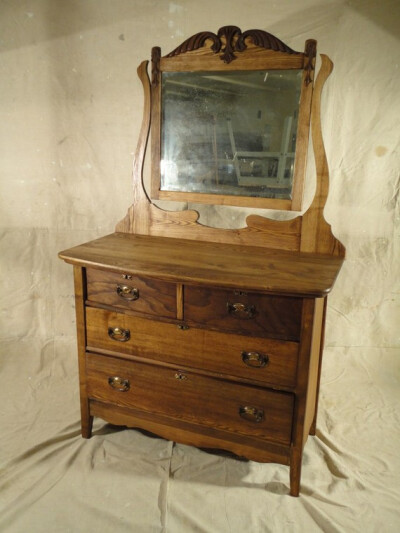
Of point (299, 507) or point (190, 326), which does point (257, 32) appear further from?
point (299, 507)

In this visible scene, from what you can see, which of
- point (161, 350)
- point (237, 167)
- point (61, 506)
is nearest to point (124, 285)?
point (161, 350)

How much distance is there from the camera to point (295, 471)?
182 centimetres

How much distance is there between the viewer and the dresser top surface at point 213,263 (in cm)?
165

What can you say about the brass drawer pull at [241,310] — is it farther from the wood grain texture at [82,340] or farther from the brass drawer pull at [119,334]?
the wood grain texture at [82,340]

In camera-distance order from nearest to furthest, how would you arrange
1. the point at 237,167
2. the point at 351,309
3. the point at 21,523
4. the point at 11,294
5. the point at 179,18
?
the point at 21,523 → the point at 237,167 → the point at 179,18 → the point at 351,309 → the point at 11,294

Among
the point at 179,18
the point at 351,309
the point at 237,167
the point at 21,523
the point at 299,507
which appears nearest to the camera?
the point at 21,523

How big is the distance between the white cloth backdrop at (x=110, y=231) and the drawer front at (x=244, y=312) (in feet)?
2.18

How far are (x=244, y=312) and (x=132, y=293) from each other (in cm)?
45

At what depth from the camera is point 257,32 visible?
76.9 inches

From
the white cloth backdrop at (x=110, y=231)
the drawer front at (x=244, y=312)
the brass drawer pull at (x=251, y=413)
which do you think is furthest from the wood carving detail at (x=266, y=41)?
the brass drawer pull at (x=251, y=413)

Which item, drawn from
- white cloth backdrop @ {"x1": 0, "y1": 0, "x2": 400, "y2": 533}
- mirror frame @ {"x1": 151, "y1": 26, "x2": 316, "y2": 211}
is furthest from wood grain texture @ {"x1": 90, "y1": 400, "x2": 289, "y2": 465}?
mirror frame @ {"x1": 151, "y1": 26, "x2": 316, "y2": 211}

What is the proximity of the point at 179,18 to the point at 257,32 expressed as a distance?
20.7 inches

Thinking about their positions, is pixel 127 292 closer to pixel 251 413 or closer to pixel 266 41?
pixel 251 413

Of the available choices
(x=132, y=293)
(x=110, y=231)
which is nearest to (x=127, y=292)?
(x=132, y=293)
